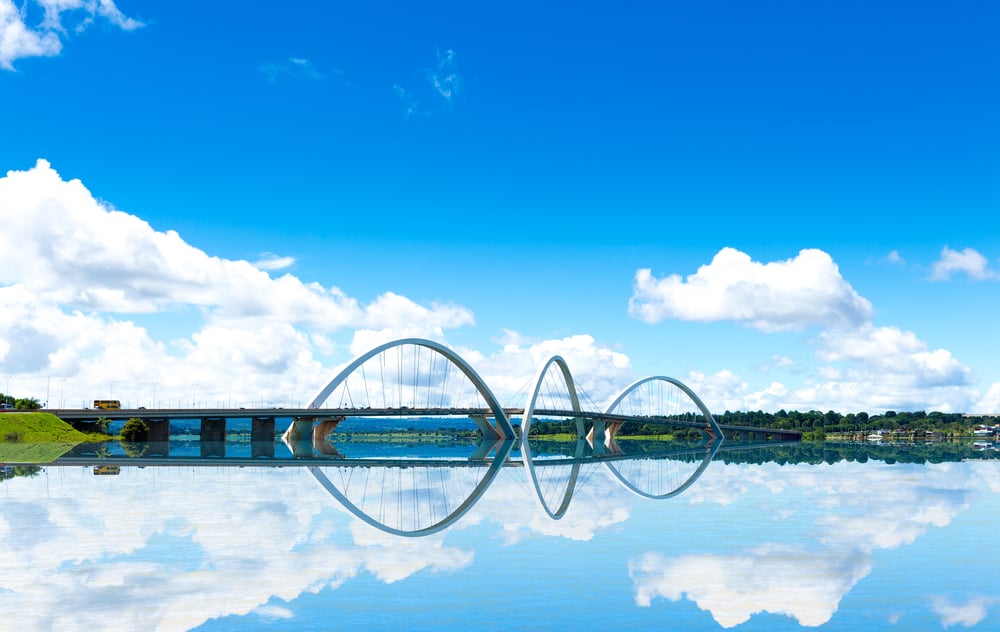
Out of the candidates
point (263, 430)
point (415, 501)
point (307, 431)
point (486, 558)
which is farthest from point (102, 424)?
point (486, 558)

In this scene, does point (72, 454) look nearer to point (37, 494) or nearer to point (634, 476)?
point (37, 494)

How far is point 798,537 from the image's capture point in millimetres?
20688

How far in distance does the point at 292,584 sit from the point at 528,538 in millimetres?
6973

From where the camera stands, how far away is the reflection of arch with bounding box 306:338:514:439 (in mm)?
89562

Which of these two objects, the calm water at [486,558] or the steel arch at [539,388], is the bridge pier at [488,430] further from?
the calm water at [486,558]

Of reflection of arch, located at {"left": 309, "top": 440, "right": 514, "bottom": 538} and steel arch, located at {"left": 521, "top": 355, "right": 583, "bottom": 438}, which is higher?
steel arch, located at {"left": 521, "top": 355, "right": 583, "bottom": 438}

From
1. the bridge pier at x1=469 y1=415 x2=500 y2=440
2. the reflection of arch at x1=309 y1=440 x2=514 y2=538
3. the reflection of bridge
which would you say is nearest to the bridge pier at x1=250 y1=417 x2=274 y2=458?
the bridge pier at x1=469 y1=415 x2=500 y2=440

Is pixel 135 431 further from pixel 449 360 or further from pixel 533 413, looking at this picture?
pixel 533 413

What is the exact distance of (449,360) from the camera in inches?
4031

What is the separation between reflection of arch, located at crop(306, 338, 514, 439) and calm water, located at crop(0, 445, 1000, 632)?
2190 inches

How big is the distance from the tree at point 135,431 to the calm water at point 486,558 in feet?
189

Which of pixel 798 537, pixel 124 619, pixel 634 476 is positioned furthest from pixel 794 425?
pixel 124 619

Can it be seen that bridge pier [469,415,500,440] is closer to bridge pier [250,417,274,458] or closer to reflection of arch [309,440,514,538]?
bridge pier [250,417,274,458]

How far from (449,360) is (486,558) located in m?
85.0
